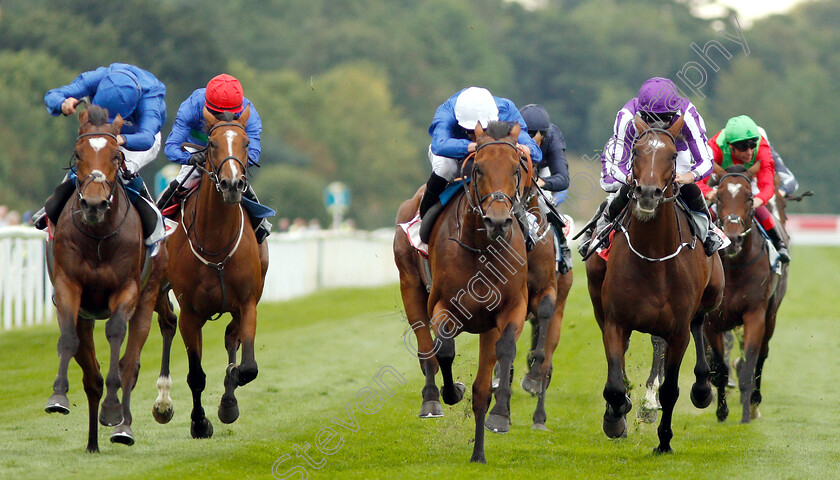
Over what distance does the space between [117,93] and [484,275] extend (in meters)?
2.78

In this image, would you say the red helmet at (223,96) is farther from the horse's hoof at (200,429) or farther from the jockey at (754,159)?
the jockey at (754,159)

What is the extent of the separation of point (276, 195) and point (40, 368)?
3321 cm

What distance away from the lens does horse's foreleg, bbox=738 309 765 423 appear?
9.68m

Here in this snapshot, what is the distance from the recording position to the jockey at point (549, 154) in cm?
988

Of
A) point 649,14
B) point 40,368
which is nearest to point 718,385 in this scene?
point 40,368

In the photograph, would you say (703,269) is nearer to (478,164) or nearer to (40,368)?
(478,164)

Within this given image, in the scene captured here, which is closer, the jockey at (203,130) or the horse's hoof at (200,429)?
the jockey at (203,130)

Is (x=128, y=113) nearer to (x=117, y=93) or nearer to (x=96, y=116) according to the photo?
(x=117, y=93)

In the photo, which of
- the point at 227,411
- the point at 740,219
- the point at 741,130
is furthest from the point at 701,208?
the point at 227,411

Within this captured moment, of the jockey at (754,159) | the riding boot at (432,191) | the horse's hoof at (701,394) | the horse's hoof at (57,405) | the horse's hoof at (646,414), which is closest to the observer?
the horse's hoof at (57,405)

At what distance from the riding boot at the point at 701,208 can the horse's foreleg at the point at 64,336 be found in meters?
4.05

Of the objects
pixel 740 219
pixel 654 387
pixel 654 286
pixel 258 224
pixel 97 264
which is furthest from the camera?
pixel 740 219

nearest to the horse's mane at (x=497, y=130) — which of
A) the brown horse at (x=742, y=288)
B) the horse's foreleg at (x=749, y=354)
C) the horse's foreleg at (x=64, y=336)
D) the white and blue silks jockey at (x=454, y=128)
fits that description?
the white and blue silks jockey at (x=454, y=128)

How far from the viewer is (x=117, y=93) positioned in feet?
26.2
